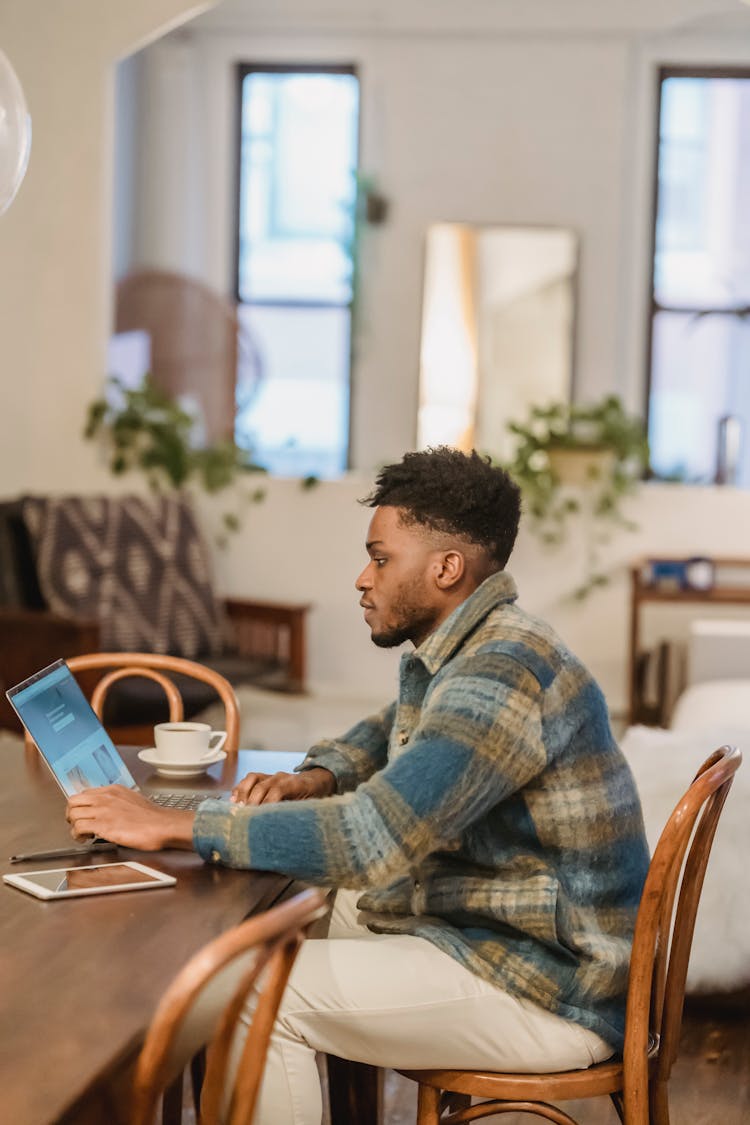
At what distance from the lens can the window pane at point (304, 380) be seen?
6504mm

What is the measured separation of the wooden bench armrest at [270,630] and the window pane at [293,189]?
212 centimetres

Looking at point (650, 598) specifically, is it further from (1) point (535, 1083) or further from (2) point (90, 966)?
(2) point (90, 966)

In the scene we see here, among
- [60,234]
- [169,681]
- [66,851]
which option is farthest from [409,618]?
[60,234]

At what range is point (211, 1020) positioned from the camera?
1448 mm

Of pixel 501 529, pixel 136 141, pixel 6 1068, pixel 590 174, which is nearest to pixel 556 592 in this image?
pixel 590 174

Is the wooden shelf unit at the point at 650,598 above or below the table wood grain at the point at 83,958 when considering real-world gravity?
below

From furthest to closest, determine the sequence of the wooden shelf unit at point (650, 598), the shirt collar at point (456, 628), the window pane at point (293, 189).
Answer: the window pane at point (293, 189)
the wooden shelf unit at point (650, 598)
the shirt collar at point (456, 628)

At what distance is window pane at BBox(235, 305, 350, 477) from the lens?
650 cm

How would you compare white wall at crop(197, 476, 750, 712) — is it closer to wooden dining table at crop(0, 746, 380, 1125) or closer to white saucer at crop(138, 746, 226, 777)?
white saucer at crop(138, 746, 226, 777)

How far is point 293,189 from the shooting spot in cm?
653

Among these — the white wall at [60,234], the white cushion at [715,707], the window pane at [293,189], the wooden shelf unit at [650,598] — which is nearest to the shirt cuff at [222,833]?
the white cushion at [715,707]

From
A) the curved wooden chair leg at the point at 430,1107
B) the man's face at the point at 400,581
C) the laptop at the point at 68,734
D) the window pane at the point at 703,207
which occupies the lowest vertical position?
the curved wooden chair leg at the point at 430,1107

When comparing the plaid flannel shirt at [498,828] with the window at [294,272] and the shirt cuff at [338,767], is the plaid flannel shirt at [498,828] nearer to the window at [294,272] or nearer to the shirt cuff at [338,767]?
the shirt cuff at [338,767]

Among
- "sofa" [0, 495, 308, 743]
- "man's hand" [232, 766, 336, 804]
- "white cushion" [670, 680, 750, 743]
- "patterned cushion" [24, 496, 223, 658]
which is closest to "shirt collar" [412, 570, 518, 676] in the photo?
"man's hand" [232, 766, 336, 804]
